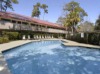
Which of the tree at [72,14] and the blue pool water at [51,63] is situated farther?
the tree at [72,14]

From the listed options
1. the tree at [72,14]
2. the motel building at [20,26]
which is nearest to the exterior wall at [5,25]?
the motel building at [20,26]

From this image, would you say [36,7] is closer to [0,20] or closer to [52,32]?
[52,32]

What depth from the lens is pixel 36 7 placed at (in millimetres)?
64750

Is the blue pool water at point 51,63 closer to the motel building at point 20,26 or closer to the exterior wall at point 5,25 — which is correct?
the exterior wall at point 5,25

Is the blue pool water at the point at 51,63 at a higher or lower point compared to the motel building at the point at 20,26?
lower

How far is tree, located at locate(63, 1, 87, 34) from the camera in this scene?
171 feet

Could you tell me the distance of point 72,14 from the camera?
52.2 m

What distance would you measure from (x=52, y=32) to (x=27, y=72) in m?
43.0

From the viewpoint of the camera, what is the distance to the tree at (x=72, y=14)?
52.2 metres

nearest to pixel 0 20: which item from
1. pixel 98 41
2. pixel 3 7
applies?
pixel 3 7

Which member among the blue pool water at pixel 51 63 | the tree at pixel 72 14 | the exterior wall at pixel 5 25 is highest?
the tree at pixel 72 14

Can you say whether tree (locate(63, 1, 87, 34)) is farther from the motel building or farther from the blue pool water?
the blue pool water

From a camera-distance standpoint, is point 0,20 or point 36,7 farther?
point 36,7

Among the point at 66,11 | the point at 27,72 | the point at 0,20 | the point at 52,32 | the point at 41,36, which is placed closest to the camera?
the point at 27,72
